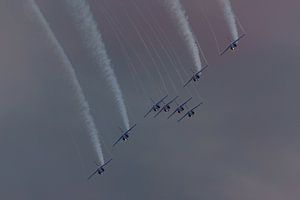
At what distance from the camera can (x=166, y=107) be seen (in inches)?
6255

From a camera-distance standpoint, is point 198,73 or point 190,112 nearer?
point 198,73

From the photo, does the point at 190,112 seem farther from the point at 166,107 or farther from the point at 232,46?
the point at 232,46

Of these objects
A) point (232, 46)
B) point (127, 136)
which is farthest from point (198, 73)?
point (127, 136)

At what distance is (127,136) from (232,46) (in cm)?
2312

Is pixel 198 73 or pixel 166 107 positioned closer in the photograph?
pixel 198 73

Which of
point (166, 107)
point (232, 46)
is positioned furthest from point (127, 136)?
point (232, 46)

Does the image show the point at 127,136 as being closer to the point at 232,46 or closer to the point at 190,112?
the point at 190,112

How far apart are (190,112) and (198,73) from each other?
1470 cm

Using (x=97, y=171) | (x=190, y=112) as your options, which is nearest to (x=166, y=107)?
(x=190, y=112)

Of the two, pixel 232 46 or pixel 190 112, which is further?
pixel 190 112

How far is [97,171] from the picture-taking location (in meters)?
162

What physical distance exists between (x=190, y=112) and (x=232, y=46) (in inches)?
713

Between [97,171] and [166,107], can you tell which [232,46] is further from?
[97,171]

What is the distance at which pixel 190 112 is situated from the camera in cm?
16238
